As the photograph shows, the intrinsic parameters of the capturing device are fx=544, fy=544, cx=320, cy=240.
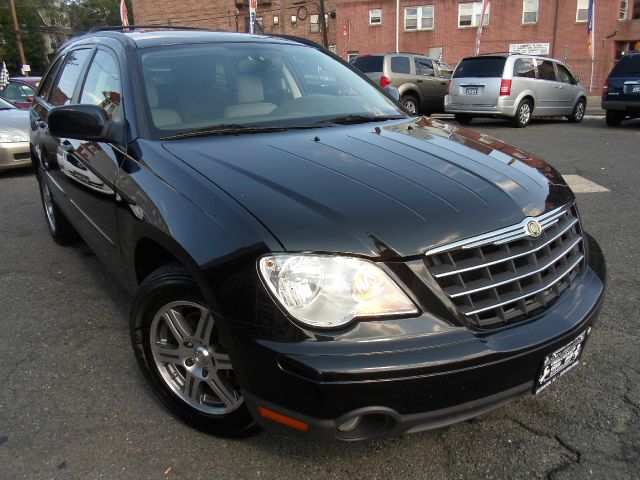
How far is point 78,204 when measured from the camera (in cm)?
350

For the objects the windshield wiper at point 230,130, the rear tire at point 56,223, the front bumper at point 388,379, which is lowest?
the rear tire at point 56,223

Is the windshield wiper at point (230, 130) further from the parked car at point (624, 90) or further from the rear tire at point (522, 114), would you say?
the parked car at point (624, 90)

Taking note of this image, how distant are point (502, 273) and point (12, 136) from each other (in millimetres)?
8300

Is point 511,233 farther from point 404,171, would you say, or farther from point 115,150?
point 115,150

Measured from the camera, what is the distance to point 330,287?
70.6 inches

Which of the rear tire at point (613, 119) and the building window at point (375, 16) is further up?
the building window at point (375, 16)

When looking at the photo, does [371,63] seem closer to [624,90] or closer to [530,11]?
[624,90]

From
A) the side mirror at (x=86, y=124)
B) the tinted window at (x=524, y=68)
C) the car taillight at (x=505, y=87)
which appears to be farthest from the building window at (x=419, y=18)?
the side mirror at (x=86, y=124)

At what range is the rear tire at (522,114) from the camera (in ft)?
43.6

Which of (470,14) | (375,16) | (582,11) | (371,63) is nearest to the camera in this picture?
(371,63)

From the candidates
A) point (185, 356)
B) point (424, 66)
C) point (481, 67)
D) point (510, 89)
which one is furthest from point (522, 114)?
point (185, 356)

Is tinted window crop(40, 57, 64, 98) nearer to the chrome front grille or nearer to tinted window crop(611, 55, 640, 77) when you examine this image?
the chrome front grille

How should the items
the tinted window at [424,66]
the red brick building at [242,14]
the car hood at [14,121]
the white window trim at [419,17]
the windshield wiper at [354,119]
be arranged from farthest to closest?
the red brick building at [242,14] → the white window trim at [419,17] → the tinted window at [424,66] → the car hood at [14,121] → the windshield wiper at [354,119]

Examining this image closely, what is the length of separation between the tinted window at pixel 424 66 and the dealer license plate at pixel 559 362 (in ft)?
47.2
